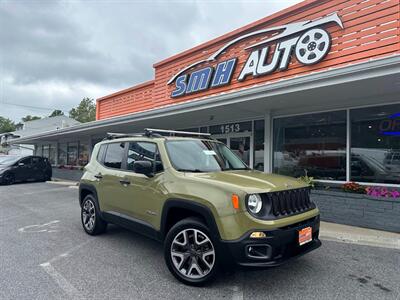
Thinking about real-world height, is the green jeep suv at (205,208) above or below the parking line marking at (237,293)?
above

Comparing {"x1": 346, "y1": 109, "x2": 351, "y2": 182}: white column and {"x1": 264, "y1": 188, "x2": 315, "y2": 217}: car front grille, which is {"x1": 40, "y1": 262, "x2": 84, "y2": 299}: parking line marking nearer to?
{"x1": 264, "y1": 188, "x2": 315, "y2": 217}: car front grille

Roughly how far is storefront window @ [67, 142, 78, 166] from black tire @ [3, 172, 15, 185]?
4.70m

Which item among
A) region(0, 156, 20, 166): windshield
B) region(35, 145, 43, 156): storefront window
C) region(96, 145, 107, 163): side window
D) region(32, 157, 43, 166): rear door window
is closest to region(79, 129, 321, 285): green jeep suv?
region(96, 145, 107, 163): side window

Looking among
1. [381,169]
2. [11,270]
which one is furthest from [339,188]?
[11,270]

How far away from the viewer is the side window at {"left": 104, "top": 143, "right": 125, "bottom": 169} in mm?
5320

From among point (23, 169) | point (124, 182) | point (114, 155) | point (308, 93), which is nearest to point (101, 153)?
point (114, 155)

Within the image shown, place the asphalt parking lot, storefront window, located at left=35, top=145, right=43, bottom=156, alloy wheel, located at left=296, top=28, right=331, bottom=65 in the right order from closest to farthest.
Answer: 1. the asphalt parking lot
2. alloy wheel, located at left=296, top=28, right=331, bottom=65
3. storefront window, located at left=35, top=145, right=43, bottom=156

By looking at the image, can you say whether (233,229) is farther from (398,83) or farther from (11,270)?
(398,83)

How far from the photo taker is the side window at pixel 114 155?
5.32 metres

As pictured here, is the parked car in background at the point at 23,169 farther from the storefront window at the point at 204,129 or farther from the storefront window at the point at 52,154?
the storefront window at the point at 204,129

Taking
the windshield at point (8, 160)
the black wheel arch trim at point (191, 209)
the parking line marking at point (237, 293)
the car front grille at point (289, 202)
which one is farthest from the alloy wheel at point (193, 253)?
the windshield at point (8, 160)

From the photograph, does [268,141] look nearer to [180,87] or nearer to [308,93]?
[308,93]

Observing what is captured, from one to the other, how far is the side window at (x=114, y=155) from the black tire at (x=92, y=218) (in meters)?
0.79

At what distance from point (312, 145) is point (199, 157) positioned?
523 cm
